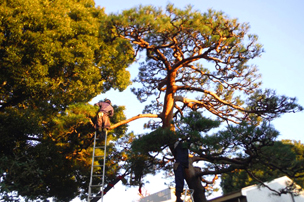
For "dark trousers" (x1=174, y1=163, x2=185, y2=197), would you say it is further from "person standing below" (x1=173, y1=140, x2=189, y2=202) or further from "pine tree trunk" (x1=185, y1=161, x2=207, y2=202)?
"pine tree trunk" (x1=185, y1=161, x2=207, y2=202)

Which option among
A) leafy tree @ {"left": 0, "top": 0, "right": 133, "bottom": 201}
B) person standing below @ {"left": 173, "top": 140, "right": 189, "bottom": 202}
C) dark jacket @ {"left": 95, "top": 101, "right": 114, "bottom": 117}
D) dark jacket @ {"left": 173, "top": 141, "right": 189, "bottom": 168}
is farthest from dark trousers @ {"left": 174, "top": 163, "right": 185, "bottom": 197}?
leafy tree @ {"left": 0, "top": 0, "right": 133, "bottom": 201}

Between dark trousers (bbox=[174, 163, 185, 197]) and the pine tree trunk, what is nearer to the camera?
dark trousers (bbox=[174, 163, 185, 197])

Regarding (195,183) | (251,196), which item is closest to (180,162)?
(195,183)

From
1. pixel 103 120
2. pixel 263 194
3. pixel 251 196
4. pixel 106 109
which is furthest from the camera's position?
pixel 263 194

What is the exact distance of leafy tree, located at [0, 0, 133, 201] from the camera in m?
6.54

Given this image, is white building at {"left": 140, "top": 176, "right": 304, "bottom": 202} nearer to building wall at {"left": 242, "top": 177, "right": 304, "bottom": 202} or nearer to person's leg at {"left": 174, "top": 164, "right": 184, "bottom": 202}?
building wall at {"left": 242, "top": 177, "right": 304, "bottom": 202}

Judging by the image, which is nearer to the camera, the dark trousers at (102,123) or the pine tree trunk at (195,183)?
the pine tree trunk at (195,183)

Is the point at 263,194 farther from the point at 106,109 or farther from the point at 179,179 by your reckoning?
the point at 106,109

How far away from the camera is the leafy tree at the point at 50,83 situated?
257 inches

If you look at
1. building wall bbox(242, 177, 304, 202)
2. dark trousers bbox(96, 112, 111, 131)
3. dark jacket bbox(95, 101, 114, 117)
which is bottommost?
building wall bbox(242, 177, 304, 202)

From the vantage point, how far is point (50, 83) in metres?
6.95

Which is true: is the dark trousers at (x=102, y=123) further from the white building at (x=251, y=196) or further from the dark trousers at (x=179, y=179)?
the white building at (x=251, y=196)

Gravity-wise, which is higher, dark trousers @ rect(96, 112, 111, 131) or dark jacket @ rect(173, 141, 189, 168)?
dark trousers @ rect(96, 112, 111, 131)

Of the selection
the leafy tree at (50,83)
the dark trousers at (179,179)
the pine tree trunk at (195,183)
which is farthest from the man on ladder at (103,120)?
the pine tree trunk at (195,183)
